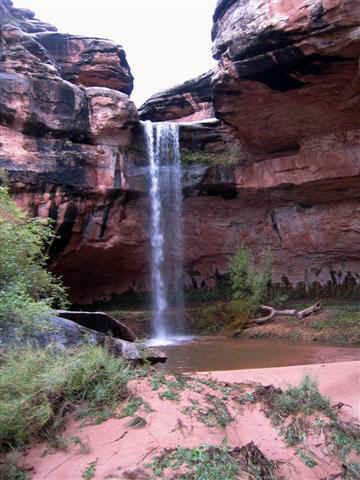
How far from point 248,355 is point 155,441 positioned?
6.88 meters

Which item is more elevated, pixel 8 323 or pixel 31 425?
pixel 8 323

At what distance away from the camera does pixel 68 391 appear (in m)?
4.38

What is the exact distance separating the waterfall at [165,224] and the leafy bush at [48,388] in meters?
11.8

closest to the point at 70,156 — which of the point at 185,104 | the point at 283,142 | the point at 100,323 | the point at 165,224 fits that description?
the point at 165,224

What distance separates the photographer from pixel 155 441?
3.83 meters

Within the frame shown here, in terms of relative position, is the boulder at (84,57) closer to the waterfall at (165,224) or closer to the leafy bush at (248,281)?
the waterfall at (165,224)

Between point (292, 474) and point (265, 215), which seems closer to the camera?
point (292, 474)

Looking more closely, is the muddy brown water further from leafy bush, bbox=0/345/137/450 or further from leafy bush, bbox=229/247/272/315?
leafy bush, bbox=0/345/137/450

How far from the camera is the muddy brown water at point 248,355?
29.2 feet

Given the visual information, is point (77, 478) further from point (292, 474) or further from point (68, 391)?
point (292, 474)

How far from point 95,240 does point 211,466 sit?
1483 centimetres

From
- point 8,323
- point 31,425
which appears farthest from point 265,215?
point 31,425

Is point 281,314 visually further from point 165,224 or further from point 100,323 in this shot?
point 100,323

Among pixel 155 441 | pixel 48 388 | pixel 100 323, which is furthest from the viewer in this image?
pixel 100 323
